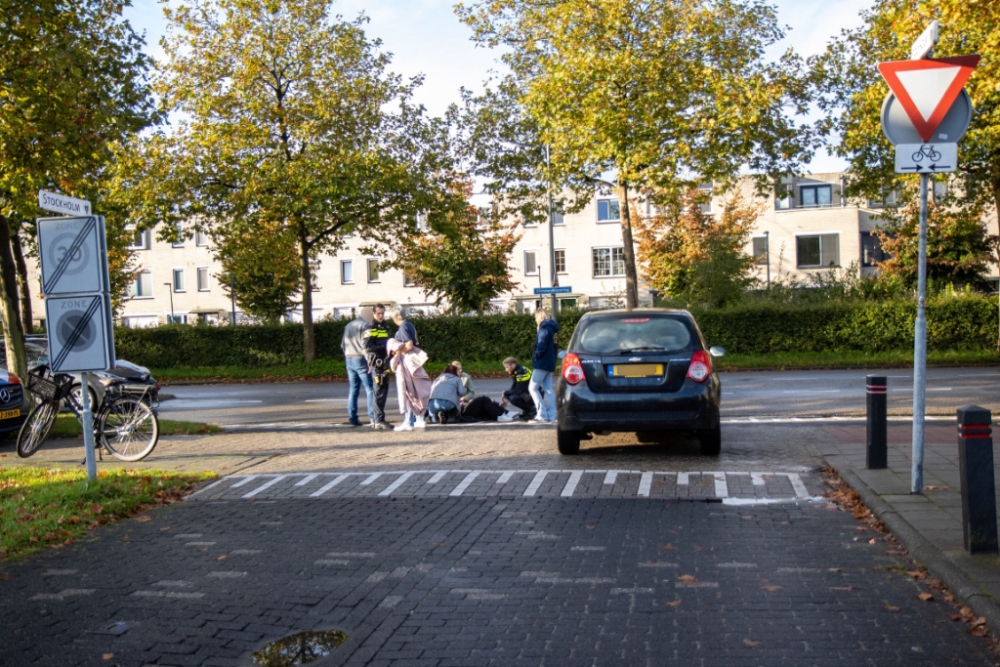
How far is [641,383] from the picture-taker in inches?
386

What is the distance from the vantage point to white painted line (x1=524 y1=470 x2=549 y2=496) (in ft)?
27.1

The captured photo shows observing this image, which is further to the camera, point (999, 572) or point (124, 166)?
point (124, 166)

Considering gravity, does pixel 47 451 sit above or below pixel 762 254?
below

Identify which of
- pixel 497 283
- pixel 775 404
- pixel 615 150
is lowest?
pixel 775 404

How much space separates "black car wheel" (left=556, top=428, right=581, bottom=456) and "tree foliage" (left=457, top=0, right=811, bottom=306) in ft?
48.5

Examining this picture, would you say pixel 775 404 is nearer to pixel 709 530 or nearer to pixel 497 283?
pixel 709 530

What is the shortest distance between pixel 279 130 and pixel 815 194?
41028 millimetres

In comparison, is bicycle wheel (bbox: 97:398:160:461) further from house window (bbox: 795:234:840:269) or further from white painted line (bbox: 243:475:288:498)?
house window (bbox: 795:234:840:269)

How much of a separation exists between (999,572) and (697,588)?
1.63 meters

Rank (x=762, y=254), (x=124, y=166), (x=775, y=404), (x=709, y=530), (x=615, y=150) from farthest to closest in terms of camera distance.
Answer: (x=762, y=254) → (x=124, y=166) → (x=615, y=150) → (x=775, y=404) → (x=709, y=530)

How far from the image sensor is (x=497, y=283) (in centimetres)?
4503

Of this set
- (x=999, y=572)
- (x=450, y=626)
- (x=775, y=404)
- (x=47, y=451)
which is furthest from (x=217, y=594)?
(x=775, y=404)

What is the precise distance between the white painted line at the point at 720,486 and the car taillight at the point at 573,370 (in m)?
1.79

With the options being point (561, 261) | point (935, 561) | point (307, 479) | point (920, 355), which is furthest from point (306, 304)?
point (561, 261)
